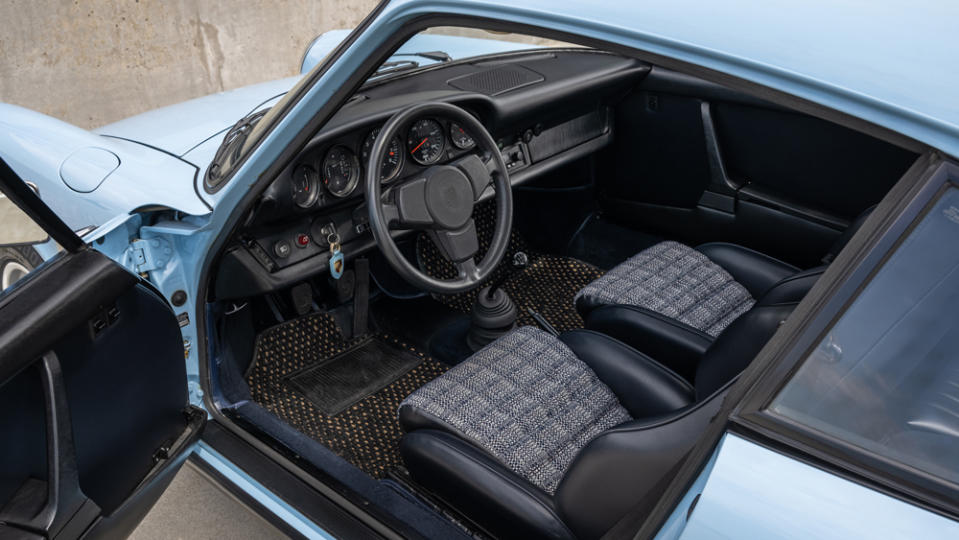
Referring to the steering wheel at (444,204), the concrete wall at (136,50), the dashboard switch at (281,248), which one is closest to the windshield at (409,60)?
the steering wheel at (444,204)

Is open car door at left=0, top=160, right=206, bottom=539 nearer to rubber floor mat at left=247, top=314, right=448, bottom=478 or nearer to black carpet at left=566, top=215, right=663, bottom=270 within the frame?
rubber floor mat at left=247, top=314, right=448, bottom=478

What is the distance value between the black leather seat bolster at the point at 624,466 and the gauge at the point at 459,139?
125cm

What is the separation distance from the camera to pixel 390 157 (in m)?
2.08

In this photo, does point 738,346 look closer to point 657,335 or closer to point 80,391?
point 657,335

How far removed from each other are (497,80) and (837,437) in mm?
1819

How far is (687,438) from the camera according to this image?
1106 millimetres

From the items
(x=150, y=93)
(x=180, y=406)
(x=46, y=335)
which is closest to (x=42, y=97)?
(x=150, y=93)

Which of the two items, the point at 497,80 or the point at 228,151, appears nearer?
the point at 228,151

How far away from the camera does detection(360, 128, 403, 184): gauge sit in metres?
2.07

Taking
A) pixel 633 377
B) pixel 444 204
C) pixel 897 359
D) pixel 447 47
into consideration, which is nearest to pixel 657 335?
pixel 633 377

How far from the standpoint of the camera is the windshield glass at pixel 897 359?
818mm

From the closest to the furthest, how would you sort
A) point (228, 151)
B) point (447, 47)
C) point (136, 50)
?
1. point (228, 151)
2. point (447, 47)
3. point (136, 50)

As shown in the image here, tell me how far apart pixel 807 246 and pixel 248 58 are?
3879mm

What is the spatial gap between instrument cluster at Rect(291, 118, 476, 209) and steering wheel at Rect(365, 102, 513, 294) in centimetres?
11
